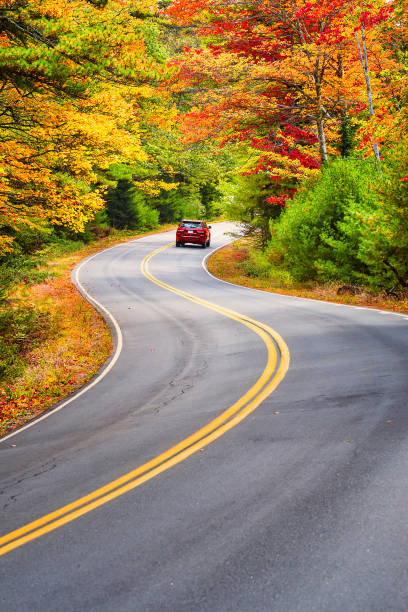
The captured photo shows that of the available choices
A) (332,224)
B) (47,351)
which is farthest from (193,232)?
(47,351)

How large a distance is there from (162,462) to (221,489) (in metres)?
0.95

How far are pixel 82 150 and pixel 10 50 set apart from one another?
642 centimetres

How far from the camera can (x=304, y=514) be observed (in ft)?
14.0

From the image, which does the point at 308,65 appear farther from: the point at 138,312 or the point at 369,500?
the point at 369,500

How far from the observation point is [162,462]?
18.0ft

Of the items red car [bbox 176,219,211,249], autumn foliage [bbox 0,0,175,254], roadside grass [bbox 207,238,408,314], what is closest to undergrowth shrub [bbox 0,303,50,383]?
autumn foliage [bbox 0,0,175,254]

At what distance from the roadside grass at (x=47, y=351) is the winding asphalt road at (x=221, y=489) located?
0.99 m

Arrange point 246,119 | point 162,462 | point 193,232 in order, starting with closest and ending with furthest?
point 162,462
point 246,119
point 193,232

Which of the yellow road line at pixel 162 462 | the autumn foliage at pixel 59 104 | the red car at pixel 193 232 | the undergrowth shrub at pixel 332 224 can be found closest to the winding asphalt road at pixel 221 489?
the yellow road line at pixel 162 462

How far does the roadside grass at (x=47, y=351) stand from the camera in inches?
371

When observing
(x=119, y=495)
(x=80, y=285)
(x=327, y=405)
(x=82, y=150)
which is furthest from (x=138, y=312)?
(x=119, y=495)

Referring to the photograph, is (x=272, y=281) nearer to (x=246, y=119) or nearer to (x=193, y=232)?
(x=246, y=119)

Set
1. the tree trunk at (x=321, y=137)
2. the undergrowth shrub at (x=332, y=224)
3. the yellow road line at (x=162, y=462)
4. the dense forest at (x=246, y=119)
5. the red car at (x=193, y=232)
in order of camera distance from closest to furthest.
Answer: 1. the yellow road line at (x=162, y=462)
2. the dense forest at (x=246, y=119)
3. the undergrowth shrub at (x=332, y=224)
4. the tree trunk at (x=321, y=137)
5. the red car at (x=193, y=232)

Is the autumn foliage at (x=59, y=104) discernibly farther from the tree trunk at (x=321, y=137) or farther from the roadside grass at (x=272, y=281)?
the tree trunk at (x=321, y=137)
